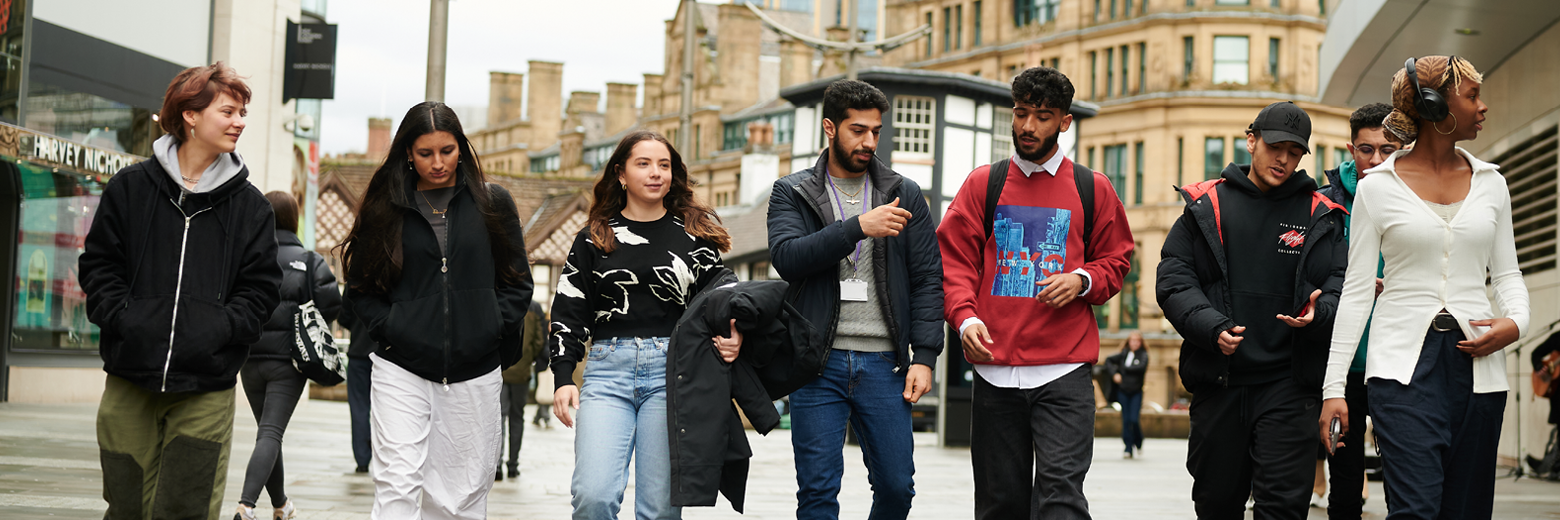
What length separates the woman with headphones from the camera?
5.09 m

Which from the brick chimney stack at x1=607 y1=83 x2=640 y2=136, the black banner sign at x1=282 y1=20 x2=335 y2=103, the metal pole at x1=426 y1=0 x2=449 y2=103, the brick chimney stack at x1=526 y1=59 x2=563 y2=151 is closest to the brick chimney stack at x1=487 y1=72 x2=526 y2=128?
the brick chimney stack at x1=526 y1=59 x2=563 y2=151

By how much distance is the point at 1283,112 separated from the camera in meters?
5.85

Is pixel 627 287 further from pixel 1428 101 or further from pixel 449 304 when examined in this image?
pixel 1428 101

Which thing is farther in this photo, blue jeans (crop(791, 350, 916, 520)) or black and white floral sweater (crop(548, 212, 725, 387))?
blue jeans (crop(791, 350, 916, 520))

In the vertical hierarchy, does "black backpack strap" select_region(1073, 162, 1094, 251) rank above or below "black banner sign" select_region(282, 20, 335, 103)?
below

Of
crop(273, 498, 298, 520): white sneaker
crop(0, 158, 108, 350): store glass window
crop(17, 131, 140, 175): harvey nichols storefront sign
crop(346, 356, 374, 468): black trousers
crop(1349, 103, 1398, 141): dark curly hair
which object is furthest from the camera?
crop(0, 158, 108, 350): store glass window

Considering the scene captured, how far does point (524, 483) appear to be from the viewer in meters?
12.3

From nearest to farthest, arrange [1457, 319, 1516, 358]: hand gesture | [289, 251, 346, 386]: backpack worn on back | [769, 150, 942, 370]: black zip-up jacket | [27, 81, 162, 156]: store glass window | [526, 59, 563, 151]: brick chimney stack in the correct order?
[1457, 319, 1516, 358]: hand gesture < [769, 150, 942, 370]: black zip-up jacket < [289, 251, 346, 386]: backpack worn on back < [27, 81, 162, 156]: store glass window < [526, 59, 563, 151]: brick chimney stack

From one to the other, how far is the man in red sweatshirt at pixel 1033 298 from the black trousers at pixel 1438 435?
1.07m

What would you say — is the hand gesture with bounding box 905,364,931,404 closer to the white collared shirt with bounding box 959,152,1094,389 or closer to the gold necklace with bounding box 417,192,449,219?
the white collared shirt with bounding box 959,152,1094,389

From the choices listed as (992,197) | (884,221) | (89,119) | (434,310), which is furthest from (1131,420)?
(434,310)

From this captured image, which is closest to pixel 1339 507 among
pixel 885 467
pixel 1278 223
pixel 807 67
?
pixel 1278 223

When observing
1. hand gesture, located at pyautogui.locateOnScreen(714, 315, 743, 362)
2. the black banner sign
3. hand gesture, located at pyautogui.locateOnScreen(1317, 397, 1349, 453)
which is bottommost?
hand gesture, located at pyautogui.locateOnScreen(1317, 397, 1349, 453)

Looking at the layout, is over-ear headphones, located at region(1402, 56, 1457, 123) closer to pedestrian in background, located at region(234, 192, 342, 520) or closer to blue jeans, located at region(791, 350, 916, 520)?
blue jeans, located at region(791, 350, 916, 520)
